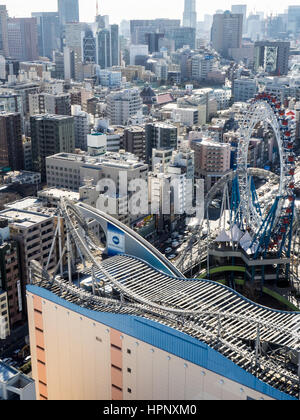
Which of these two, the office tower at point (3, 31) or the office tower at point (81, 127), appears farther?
the office tower at point (3, 31)

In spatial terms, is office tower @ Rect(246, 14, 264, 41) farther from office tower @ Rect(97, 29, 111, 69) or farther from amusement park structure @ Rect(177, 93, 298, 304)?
amusement park structure @ Rect(177, 93, 298, 304)

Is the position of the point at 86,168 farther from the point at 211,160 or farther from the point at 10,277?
the point at 10,277

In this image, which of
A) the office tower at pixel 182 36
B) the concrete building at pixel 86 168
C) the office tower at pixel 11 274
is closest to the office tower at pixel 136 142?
the concrete building at pixel 86 168

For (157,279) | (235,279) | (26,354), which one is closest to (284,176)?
(235,279)

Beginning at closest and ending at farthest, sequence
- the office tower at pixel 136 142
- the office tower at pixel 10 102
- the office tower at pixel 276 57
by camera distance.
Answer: the office tower at pixel 136 142
the office tower at pixel 10 102
the office tower at pixel 276 57

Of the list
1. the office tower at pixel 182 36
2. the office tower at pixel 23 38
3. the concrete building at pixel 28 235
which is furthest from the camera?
the office tower at pixel 182 36

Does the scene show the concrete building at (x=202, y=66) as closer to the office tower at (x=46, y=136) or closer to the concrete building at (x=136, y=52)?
the concrete building at (x=136, y=52)

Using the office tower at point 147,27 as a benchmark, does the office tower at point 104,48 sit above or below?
below
